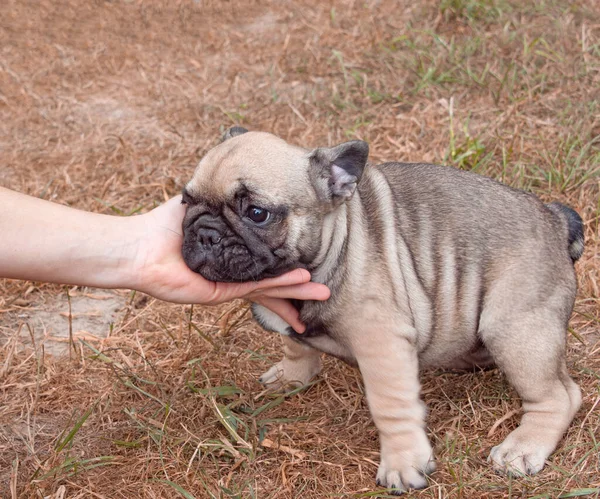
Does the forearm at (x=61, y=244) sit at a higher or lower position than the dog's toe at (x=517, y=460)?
higher

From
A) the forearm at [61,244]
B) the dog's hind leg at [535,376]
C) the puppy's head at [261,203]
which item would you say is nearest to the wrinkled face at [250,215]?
the puppy's head at [261,203]

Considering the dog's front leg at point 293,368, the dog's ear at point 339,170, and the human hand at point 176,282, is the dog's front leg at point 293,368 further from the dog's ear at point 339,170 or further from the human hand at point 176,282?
the dog's ear at point 339,170

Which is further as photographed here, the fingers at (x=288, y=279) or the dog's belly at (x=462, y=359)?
the dog's belly at (x=462, y=359)

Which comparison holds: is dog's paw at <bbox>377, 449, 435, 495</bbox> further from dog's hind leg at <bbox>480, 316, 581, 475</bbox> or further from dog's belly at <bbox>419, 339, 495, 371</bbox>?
→ dog's belly at <bbox>419, 339, 495, 371</bbox>

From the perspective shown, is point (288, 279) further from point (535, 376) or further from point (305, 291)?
point (535, 376)

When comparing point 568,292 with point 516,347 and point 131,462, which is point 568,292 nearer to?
point 516,347


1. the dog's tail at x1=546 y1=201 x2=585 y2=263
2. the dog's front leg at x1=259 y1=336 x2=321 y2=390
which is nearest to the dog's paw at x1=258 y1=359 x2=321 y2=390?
the dog's front leg at x1=259 y1=336 x2=321 y2=390

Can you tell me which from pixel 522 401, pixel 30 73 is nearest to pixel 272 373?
pixel 522 401
